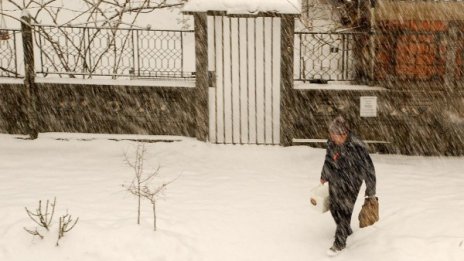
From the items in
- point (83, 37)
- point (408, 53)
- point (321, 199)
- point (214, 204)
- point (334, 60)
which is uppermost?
point (83, 37)

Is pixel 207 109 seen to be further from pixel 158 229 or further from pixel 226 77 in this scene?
pixel 158 229

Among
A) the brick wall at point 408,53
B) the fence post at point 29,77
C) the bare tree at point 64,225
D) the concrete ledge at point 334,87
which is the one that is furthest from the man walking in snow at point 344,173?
the fence post at point 29,77

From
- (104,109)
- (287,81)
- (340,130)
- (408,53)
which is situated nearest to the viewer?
(340,130)

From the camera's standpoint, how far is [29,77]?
34.7 feet

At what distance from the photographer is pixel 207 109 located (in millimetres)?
10414

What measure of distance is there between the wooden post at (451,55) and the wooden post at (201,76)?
4059mm

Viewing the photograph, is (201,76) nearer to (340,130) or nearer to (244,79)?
(244,79)

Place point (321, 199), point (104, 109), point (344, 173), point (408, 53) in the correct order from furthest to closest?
1. point (104, 109)
2. point (408, 53)
3. point (321, 199)
4. point (344, 173)

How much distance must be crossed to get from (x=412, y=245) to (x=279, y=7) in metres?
4.69

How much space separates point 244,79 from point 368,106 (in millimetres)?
2178

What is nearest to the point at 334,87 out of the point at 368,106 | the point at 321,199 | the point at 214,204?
the point at 368,106

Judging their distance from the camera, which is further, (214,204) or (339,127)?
(214,204)

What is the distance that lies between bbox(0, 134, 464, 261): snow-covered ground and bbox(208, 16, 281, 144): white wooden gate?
0.33 m

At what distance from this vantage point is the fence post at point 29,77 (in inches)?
411
